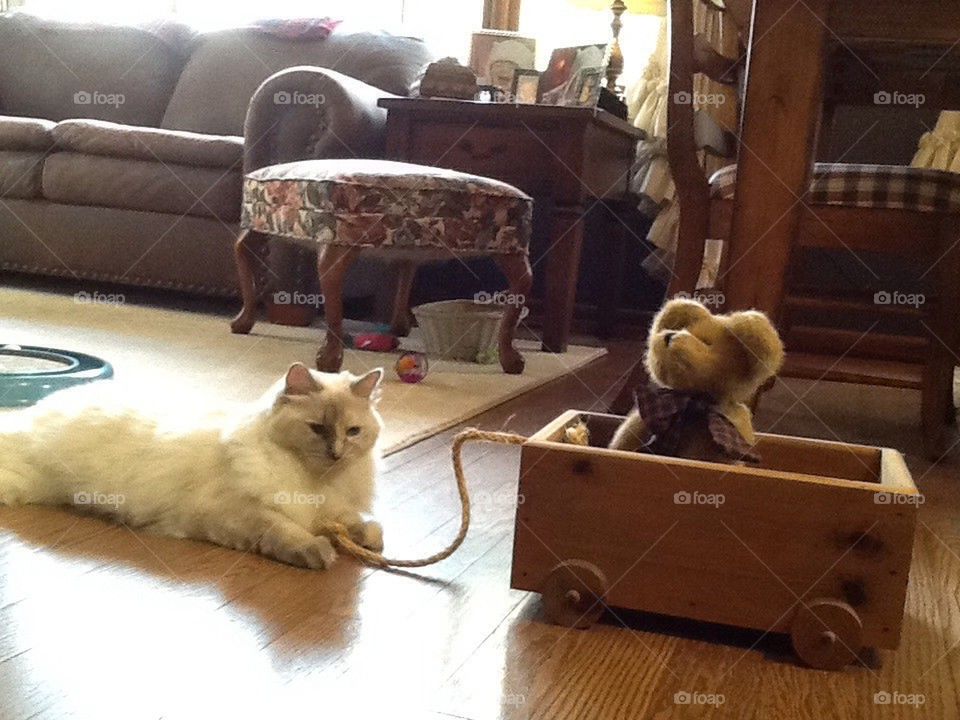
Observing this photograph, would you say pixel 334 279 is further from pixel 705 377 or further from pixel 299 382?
pixel 705 377

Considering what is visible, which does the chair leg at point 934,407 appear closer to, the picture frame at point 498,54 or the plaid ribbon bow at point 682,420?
the plaid ribbon bow at point 682,420

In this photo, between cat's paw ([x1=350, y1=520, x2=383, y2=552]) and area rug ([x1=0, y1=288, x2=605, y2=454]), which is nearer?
cat's paw ([x1=350, y1=520, x2=383, y2=552])

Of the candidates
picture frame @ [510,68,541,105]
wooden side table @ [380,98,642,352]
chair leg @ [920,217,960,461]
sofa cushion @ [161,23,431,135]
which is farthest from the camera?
sofa cushion @ [161,23,431,135]

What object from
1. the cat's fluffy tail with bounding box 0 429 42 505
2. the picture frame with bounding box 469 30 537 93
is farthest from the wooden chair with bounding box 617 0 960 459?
the picture frame with bounding box 469 30 537 93

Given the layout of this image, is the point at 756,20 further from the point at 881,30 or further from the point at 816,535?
the point at 816,535

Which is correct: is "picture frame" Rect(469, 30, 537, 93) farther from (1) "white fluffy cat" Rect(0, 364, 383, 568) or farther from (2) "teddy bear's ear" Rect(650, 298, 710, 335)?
(2) "teddy bear's ear" Rect(650, 298, 710, 335)

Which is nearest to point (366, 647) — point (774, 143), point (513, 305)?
point (774, 143)

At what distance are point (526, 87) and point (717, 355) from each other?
8.89 ft

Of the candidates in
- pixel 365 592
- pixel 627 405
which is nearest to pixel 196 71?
pixel 627 405

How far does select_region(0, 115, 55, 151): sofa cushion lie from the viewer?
336 cm

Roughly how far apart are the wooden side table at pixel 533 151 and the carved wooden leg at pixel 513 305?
480 millimetres

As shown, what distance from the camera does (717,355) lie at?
1031 mm

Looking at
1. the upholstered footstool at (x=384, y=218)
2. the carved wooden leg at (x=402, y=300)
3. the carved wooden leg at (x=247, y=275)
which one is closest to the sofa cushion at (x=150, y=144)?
the carved wooden leg at (x=247, y=275)

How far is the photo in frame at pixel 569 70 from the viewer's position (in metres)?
3.45
